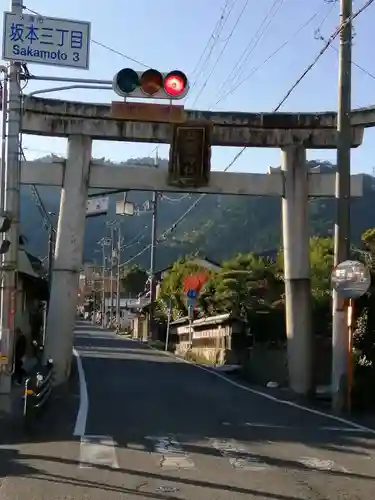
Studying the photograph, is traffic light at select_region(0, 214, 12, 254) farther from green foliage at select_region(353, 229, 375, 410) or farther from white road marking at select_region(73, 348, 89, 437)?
green foliage at select_region(353, 229, 375, 410)

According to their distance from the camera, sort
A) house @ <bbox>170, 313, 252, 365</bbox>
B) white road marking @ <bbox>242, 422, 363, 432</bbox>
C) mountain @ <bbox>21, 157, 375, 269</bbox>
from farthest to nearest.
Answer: mountain @ <bbox>21, 157, 375, 269</bbox> < house @ <bbox>170, 313, 252, 365</bbox> < white road marking @ <bbox>242, 422, 363, 432</bbox>

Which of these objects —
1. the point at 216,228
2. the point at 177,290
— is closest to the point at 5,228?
the point at 177,290

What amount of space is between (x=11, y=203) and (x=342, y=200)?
24.7 ft

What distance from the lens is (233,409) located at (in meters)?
16.2

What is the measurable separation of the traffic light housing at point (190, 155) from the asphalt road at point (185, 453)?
22.2 feet

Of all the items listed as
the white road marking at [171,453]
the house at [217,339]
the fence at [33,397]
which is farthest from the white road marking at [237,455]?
the house at [217,339]

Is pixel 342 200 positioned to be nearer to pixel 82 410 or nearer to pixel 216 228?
pixel 82 410

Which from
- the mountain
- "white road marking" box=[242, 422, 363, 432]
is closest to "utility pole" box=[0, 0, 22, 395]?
"white road marking" box=[242, 422, 363, 432]

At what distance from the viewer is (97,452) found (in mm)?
10391

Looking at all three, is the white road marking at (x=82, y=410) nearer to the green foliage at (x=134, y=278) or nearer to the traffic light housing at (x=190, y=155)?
the traffic light housing at (x=190, y=155)

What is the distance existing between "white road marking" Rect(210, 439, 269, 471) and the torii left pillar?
36.6 feet

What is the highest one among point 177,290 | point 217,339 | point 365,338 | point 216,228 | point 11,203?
point 216,228

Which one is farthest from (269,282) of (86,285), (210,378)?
(86,285)

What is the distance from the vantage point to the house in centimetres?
3572
